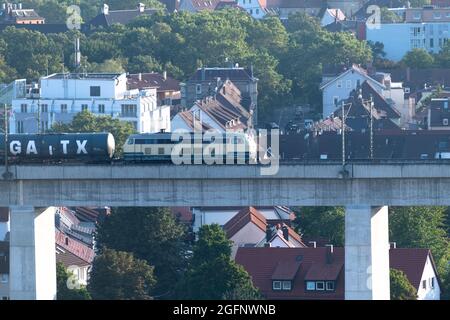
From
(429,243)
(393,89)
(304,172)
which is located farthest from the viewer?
(393,89)

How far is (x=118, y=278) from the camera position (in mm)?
43219

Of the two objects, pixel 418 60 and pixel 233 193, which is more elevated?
pixel 418 60

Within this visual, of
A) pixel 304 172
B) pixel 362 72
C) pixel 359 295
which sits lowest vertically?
pixel 359 295

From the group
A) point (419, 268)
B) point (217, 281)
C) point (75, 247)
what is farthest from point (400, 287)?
point (75, 247)

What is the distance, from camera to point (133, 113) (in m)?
78.1

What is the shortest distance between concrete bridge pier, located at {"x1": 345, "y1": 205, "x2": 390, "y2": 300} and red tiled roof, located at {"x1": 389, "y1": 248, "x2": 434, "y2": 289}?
26.0 feet

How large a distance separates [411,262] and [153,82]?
49653 mm

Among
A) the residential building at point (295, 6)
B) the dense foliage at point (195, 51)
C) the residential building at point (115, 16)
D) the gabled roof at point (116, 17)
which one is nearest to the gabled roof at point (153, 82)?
the dense foliage at point (195, 51)

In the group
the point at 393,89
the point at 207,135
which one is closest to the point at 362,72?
the point at 393,89

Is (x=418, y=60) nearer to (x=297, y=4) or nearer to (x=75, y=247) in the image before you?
(x=297, y=4)

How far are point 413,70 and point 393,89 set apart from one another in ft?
33.5

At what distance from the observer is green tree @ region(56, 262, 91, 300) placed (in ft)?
134
